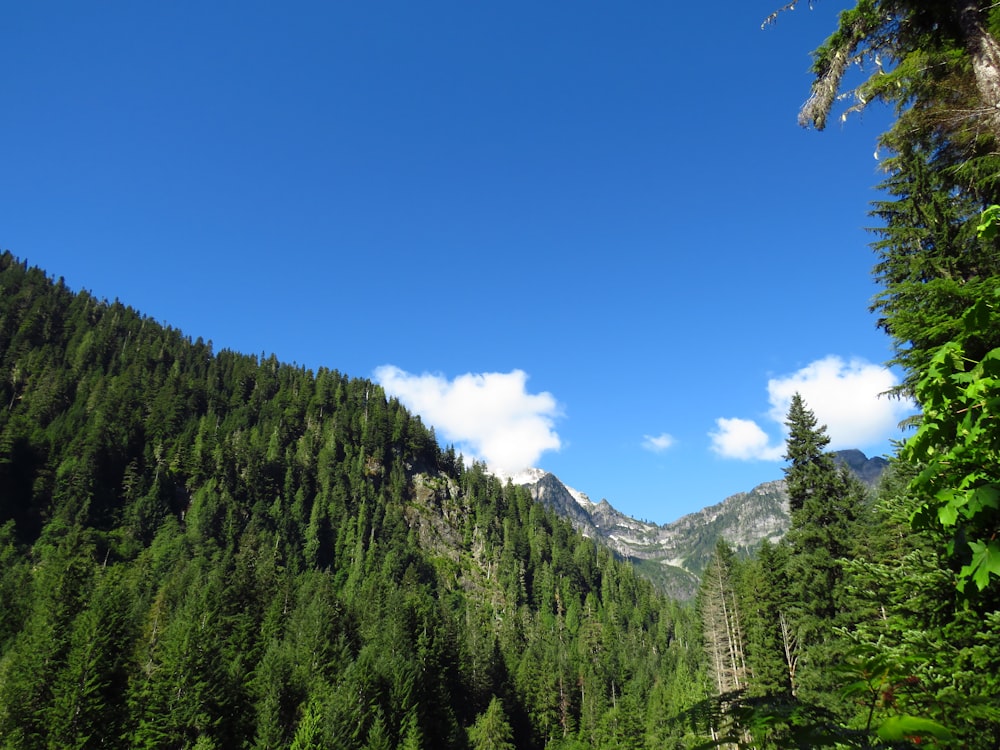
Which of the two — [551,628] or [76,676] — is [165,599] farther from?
[551,628]

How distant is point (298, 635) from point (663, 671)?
210ft

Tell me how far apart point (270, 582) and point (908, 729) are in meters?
77.3

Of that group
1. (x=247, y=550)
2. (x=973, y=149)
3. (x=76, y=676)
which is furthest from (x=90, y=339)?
(x=973, y=149)

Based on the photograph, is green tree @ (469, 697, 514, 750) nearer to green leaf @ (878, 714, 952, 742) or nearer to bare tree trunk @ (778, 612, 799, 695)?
bare tree trunk @ (778, 612, 799, 695)

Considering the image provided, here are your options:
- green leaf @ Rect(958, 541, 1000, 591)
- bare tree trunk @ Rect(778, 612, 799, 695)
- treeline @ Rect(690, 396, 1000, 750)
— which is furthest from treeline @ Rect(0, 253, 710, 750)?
bare tree trunk @ Rect(778, 612, 799, 695)

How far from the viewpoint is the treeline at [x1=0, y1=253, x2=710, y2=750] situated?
122 feet

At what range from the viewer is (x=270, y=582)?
68000 mm

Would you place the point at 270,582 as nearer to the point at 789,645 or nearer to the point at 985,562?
the point at 789,645

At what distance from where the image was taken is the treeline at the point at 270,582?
3716cm

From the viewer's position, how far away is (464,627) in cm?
9188

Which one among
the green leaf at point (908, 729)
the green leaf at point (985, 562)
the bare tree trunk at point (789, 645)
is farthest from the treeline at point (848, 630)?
the green leaf at point (985, 562)

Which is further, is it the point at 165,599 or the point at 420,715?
the point at 165,599

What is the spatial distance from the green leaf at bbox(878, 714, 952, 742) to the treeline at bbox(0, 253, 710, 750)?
1.18 metres

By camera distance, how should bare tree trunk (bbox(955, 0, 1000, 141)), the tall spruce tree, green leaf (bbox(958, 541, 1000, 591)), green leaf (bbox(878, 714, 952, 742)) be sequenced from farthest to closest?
the tall spruce tree
bare tree trunk (bbox(955, 0, 1000, 141))
green leaf (bbox(958, 541, 1000, 591))
green leaf (bbox(878, 714, 952, 742))
